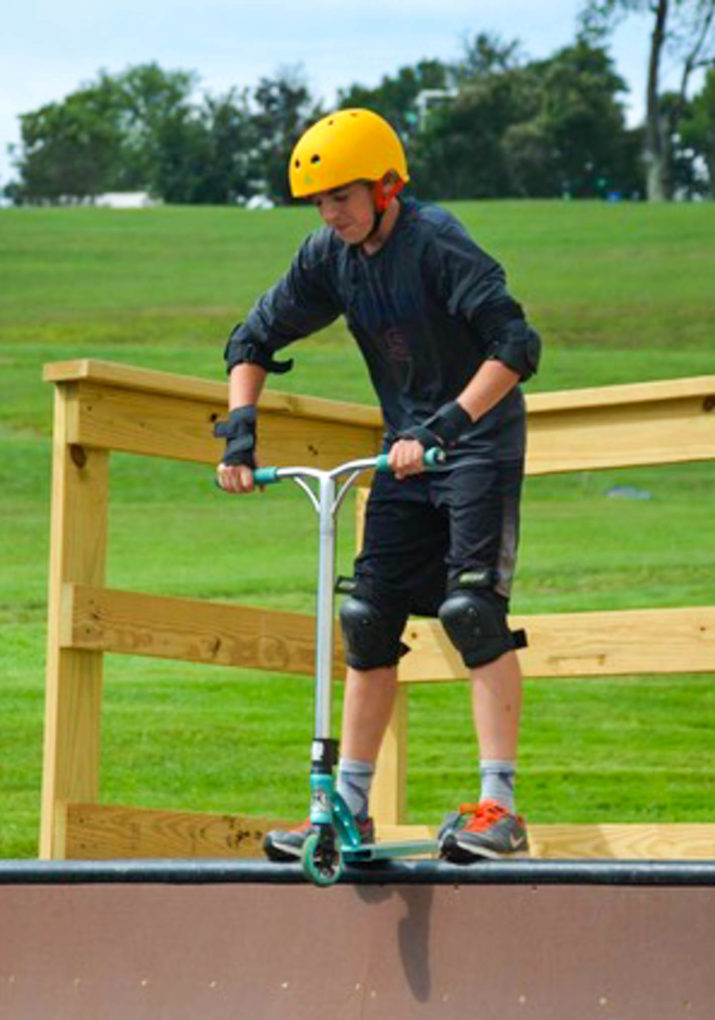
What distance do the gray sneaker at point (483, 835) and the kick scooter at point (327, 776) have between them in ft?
0.29

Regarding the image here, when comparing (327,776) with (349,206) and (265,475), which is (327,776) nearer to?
(265,475)

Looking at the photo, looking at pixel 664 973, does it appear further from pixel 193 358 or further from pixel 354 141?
pixel 193 358

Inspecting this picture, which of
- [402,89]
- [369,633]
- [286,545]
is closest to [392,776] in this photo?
[369,633]

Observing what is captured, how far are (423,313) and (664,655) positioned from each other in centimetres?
142

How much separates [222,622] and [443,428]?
157 centimetres

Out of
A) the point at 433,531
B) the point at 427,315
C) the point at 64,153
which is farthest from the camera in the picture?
the point at 64,153

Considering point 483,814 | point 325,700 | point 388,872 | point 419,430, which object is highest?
point 419,430

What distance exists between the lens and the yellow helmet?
546 centimetres

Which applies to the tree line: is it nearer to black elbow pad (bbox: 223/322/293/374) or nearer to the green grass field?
the green grass field

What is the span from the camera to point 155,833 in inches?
256

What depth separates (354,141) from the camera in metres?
5.48

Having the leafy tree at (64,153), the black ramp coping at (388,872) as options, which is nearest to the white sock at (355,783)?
the black ramp coping at (388,872)

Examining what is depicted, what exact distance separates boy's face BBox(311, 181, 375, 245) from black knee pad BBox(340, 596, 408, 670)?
0.91 meters

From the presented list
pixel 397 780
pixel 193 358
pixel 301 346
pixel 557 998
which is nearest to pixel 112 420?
pixel 397 780
